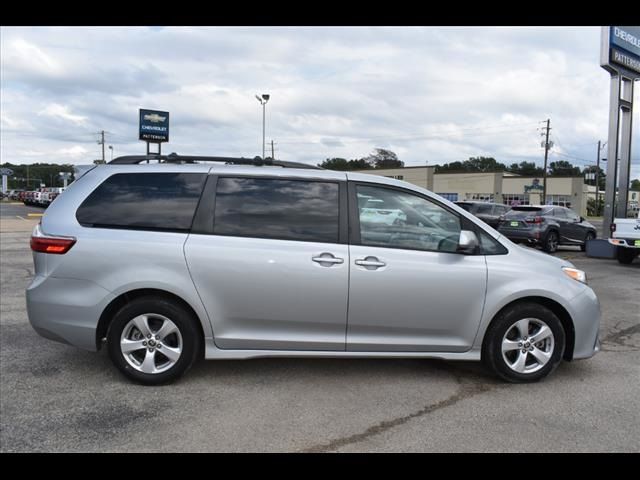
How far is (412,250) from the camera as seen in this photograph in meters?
4.17

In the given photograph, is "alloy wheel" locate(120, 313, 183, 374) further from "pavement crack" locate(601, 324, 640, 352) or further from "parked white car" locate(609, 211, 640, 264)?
"parked white car" locate(609, 211, 640, 264)

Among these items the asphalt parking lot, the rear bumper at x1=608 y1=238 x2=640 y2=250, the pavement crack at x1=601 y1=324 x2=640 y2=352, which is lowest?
the asphalt parking lot

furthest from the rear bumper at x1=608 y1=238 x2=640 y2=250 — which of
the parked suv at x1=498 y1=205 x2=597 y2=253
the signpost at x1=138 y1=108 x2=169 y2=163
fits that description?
the signpost at x1=138 y1=108 x2=169 y2=163

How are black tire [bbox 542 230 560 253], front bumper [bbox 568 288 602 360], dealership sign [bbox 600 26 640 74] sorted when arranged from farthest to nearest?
1. black tire [bbox 542 230 560 253]
2. dealership sign [bbox 600 26 640 74]
3. front bumper [bbox 568 288 602 360]

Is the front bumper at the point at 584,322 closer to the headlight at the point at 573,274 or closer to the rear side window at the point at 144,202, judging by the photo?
the headlight at the point at 573,274

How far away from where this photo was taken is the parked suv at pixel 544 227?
1506cm

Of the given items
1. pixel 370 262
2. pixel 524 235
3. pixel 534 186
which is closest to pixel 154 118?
pixel 524 235

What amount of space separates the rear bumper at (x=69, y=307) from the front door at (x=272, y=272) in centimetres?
82

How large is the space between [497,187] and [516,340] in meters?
68.5

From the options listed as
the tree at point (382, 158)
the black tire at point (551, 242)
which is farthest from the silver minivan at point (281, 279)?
the tree at point (382, 158)

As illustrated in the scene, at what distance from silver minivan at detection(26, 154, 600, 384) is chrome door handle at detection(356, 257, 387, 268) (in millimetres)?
12

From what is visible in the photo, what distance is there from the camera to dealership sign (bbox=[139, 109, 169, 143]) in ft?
114

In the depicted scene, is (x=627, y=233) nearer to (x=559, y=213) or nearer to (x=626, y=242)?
(x=626, y=242)

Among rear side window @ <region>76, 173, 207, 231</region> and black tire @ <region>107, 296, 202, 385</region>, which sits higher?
rear side window @ <region>76, 173, 207, 231</region>
